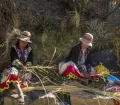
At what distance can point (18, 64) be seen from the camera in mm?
6219

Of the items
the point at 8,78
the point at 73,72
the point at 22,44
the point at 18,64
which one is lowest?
the point at 73,72

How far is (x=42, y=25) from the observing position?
8.39m

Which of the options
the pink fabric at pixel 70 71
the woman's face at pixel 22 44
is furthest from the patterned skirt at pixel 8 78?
the pink fabric at pixel 70 71

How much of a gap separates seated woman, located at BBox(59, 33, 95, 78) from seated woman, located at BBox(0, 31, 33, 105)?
2.16 ft

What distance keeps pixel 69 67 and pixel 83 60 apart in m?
0.49

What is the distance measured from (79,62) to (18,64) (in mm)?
1292

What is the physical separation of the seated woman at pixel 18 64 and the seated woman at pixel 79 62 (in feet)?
2.16

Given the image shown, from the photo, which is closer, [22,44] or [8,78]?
[8,78]

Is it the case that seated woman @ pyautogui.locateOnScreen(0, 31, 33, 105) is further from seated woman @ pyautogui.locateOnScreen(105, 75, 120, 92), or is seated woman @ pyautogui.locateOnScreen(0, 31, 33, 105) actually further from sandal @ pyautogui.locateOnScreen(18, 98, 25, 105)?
seated woman @ pyautogui.locateOnScreen(105, 75, 120, 92)

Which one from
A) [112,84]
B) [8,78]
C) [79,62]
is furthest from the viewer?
[79,62]

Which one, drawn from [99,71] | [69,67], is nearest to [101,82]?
[99,71]

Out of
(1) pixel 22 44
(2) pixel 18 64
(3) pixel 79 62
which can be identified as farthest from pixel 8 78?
(3) pixel 79 62

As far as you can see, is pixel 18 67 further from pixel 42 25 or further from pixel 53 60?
pixel 42 25

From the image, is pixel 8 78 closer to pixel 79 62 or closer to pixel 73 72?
pixel 73 72
